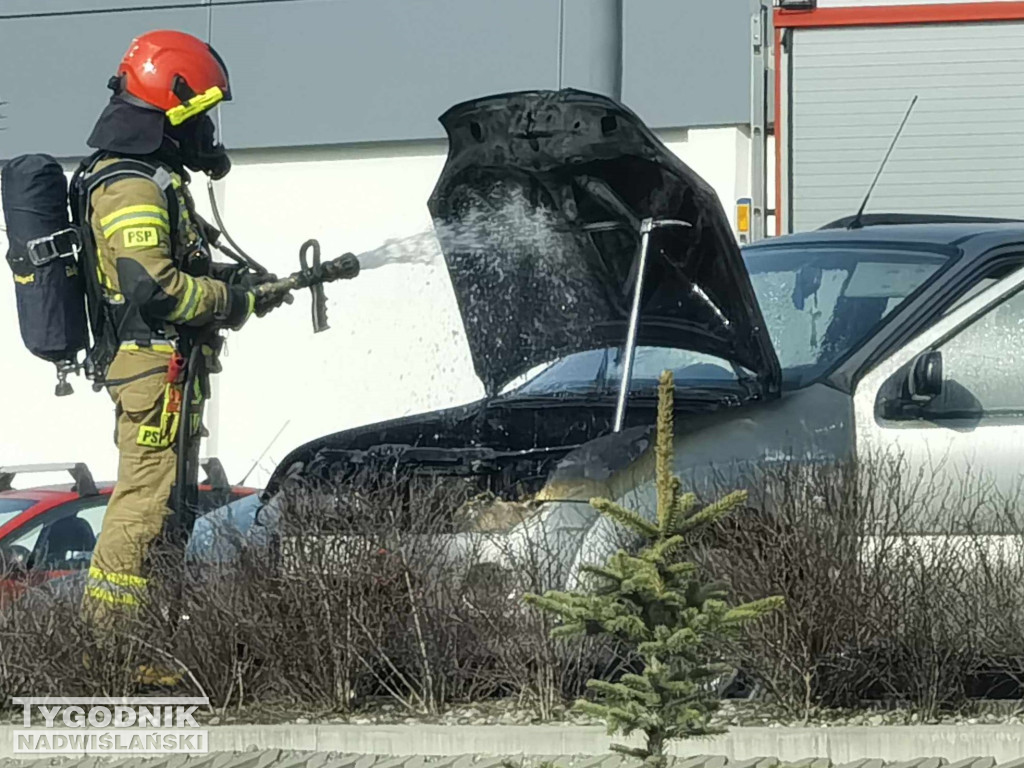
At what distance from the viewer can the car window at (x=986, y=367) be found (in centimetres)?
644

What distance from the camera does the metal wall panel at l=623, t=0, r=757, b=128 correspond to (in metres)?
16.0

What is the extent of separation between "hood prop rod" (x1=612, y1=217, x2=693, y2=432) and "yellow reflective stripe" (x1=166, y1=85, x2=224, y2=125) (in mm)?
1585

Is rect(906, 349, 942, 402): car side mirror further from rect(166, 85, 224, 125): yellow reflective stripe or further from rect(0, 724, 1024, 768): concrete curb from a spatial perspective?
rect(166, 85, 224, 125): yellow reflective stripe

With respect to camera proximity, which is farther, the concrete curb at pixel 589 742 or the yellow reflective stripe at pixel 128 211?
the yellow reflective stripe at pixel 128 211

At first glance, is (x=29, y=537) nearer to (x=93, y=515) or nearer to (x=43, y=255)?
(x=93, y=515)

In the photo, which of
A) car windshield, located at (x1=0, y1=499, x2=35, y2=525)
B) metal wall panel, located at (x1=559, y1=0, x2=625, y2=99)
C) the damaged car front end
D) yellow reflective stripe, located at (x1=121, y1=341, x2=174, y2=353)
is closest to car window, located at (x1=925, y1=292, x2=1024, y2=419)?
the damaged car front end

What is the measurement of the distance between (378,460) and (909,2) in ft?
28.2

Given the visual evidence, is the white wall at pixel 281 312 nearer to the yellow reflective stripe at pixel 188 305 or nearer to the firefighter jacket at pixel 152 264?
the firefighter jacket at pixel 152 264

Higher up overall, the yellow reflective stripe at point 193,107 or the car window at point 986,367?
the yellow reflective stripe at point 193,107

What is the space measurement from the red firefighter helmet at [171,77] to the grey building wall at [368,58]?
27.3 ft

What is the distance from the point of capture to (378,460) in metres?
6.56

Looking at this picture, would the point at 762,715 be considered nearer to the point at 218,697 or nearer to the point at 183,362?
the point at 218,697

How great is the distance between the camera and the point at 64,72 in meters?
17.7

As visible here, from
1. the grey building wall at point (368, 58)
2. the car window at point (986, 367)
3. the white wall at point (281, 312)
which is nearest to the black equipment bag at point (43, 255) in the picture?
the car window at point (986, 367)
